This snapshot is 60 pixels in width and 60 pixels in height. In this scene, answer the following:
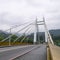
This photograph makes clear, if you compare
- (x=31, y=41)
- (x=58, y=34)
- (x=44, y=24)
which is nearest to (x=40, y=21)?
(x=44, y=24)

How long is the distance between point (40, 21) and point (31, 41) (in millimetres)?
20177

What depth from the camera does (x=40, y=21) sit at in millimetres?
108938

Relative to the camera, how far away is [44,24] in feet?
339

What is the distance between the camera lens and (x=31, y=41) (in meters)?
126

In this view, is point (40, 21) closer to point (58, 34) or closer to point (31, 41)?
point (31, 41)

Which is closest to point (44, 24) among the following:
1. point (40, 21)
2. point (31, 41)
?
point (40, 21)

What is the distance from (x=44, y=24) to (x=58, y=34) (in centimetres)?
3085

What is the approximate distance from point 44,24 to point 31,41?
81.9ft

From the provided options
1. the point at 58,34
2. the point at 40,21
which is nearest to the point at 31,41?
the point at 40,21

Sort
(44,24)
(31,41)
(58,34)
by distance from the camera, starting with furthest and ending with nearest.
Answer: (31,41) → (44,24) → (58,34)

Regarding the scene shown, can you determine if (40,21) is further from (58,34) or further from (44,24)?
(58,34)

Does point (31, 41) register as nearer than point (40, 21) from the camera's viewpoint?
No

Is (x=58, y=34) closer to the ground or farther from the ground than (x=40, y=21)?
closer to the ground

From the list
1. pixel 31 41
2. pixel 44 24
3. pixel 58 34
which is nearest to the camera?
pixel 58 34
